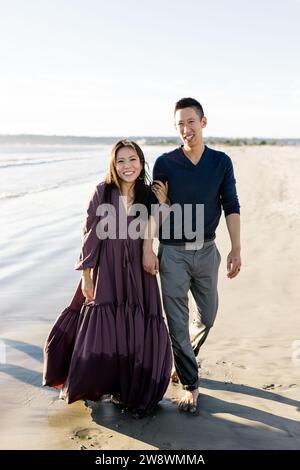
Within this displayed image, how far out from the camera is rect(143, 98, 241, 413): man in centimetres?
388

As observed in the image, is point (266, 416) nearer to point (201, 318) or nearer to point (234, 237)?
point (201, 318)

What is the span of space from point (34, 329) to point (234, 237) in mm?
2343

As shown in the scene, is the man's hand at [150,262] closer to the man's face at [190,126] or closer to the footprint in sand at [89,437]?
the man's face at [190,126]

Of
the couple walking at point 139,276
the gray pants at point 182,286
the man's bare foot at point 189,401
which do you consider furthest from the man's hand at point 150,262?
the man's bare foot at point 189,401

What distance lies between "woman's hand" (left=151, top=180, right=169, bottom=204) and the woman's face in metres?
0.17

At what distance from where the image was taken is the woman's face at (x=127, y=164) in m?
3.76

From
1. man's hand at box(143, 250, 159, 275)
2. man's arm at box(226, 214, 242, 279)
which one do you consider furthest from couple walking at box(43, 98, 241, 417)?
man's arm at box(226, 214, 242, 279)

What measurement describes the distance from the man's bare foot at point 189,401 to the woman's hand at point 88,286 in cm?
96

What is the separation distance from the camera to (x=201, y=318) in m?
4.18

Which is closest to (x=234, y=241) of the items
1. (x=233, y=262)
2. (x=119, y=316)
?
(x=233, y=262)

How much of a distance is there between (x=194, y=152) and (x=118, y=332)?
133cm

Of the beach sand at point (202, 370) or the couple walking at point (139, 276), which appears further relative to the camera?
the couple walking at point (139, 276)

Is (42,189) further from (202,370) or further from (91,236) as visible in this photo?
(91,236)

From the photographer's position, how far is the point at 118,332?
371 centimetres
